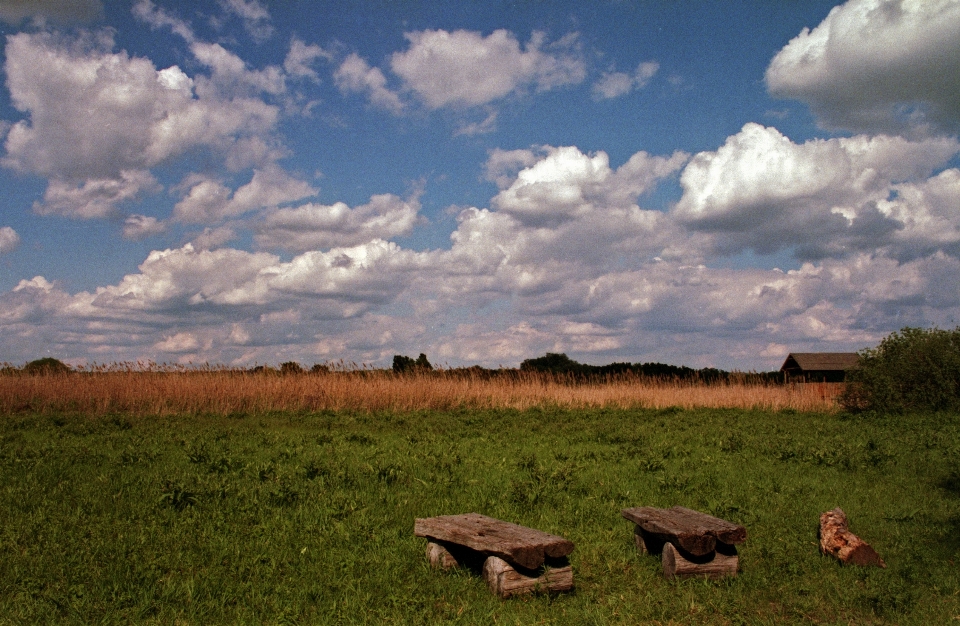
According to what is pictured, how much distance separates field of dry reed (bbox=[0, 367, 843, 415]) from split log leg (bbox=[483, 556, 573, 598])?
50.3 ft

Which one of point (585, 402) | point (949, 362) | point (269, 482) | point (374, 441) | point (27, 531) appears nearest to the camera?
point (27, 531)

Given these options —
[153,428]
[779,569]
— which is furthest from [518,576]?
[153,428]

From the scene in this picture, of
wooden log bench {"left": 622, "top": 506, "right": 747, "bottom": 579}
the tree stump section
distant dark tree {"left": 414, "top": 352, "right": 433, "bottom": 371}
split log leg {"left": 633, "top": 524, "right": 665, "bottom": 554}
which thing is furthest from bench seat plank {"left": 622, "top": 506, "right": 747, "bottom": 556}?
distant dark tree {"left": 414, "top": 352, "right": 433, "bottom": 371}

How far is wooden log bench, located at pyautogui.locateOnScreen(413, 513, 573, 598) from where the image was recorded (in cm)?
517

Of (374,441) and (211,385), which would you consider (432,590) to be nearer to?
(374,441)

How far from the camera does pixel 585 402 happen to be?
23281 millimetres

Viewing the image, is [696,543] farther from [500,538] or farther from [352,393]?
[352,393]

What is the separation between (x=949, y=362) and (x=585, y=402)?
39.4 feet

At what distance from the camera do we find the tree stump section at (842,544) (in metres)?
6.38

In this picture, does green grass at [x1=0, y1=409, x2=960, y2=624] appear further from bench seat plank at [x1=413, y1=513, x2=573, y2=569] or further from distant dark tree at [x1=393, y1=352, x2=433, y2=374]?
distant dark tree at [x1=393, y1=352, x2=433, y2=374]

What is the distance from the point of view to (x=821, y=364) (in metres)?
39.5

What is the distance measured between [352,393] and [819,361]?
102 feet

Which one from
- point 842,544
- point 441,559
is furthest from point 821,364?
point 441,559

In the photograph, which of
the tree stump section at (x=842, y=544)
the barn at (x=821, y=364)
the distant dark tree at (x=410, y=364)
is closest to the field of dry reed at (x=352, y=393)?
the distant dark tree at (x=410, y=364)
